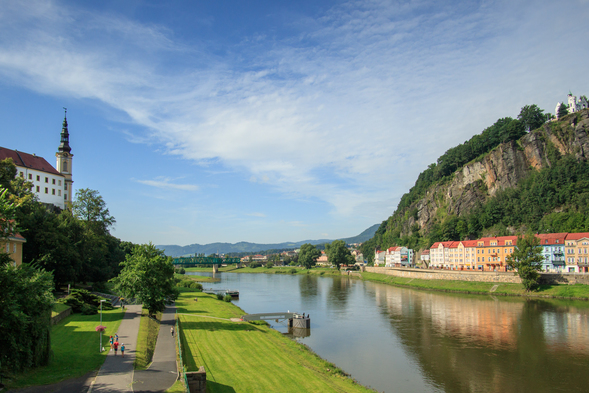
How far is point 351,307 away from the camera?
2352 inches

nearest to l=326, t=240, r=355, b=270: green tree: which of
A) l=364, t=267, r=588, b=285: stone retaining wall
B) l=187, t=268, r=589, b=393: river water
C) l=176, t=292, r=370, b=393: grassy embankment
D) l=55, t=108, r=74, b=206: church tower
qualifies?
l=364, t=267, r=588, b=285: stone retaining wall

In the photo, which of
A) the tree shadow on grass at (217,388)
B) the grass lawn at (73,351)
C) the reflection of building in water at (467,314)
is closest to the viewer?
the grass lawn at (73,351)

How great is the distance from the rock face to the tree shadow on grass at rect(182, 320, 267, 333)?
107067mm

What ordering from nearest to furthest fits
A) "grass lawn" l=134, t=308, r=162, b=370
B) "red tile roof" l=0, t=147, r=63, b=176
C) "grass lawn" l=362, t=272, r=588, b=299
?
"grass lawn" l=134, t=308, r=162, b=370, "grass lawn" l=362, t=272, r=588, b=299, "red tile roof" l=0, t=147, r=63, b=176

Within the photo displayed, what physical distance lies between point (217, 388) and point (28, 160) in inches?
2696

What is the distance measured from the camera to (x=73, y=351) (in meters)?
24.7

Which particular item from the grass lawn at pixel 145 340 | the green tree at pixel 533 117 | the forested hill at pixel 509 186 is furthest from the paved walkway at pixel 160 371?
the green tree at pixel 533 117

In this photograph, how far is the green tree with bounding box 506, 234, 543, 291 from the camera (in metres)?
65.6

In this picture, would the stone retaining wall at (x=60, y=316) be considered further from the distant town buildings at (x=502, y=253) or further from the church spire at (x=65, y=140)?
the distant town buildings at (x=502, y=253)

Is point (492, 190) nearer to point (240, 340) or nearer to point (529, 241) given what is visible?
point (529, 241)

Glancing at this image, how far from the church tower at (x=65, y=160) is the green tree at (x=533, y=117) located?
5374 inches

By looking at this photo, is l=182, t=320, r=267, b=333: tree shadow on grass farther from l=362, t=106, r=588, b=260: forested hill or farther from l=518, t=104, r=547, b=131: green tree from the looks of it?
l=518, t=104, r=547, b=131: green tree

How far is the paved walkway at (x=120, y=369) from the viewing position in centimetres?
1839

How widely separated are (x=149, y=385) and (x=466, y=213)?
12542 centimetres
